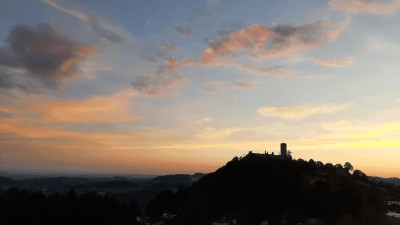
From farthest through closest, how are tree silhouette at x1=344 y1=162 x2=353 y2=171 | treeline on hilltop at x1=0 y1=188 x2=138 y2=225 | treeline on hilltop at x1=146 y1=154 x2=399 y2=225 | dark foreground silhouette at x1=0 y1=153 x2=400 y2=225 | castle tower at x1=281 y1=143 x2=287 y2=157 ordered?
tree silhouette at x1=344 y1=162 x2=353 y2=171 → castle tower at x1=281 y1=143 x2=287 y2=157 → treeline on hilltop at x1=146 y1=154 x2=399 y2=225 → dark foreground silhouette at x1=0 y1=153 x2=400 y2=225 → treeline on hilltop at x1=0 y1=188 x2=138 y2=225

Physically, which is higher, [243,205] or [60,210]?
[243,205]

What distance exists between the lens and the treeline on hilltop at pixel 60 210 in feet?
257

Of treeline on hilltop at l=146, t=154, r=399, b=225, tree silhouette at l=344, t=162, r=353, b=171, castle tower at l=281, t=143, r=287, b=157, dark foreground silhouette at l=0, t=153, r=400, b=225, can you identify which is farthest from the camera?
tree silhouette at l=344, t=162, r=353, b=171

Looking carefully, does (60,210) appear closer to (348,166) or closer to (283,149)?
(283,149)

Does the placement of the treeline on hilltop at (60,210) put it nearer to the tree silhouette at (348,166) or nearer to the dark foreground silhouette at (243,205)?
the dark foreground silhouette at (243,205)

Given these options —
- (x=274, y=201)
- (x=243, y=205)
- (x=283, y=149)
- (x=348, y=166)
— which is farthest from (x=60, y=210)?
(x=348, y=166)

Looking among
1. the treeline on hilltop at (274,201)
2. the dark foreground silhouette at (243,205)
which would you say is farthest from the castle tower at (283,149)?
the treeline on hilltop at (274,201)

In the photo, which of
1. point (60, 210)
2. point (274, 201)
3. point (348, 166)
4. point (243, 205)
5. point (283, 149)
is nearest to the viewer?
point (60, 210)

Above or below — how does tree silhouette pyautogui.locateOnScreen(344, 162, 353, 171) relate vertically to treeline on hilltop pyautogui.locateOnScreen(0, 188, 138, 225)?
above

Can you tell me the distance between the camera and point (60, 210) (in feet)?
275

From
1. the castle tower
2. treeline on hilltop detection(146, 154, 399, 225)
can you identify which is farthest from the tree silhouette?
treeline on hilltop detection(146, 154, 399, 225)

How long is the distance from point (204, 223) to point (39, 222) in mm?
33463

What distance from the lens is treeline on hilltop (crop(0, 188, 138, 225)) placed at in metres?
78.4

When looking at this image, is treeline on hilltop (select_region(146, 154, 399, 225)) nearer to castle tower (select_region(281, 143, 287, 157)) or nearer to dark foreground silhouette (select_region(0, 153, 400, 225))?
dark foreground silhouette (select_region(0, 153, 400, 225))
